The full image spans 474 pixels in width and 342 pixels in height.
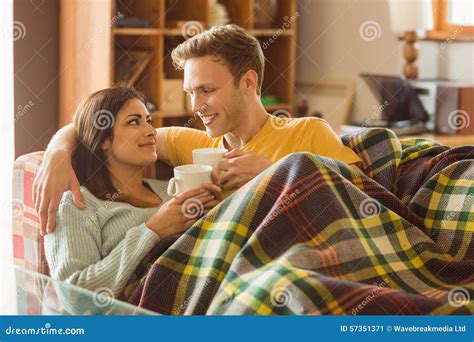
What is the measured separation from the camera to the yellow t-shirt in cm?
179

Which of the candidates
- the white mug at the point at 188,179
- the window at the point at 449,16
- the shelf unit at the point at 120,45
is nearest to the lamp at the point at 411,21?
the window at the point at 449,16

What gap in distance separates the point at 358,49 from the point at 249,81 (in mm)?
2076

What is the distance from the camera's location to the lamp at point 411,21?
3412mm

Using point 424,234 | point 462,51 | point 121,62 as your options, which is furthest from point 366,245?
point 462,51

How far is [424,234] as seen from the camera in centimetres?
151

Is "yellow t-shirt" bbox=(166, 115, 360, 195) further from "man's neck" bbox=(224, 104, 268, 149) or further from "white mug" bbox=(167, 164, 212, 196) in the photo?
"white mug" bbox=(167, 164, 212, 196)

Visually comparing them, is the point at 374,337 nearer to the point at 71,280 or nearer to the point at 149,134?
the point at 71,280

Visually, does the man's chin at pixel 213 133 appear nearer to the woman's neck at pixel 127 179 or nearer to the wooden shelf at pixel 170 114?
the woman's neck at pixel 127 179

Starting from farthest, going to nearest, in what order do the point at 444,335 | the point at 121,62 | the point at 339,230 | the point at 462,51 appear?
the point at 462,51 < the point at 121,62 < the point at 339,230 < the point at 444,335

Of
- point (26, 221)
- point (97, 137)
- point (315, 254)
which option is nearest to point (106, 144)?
point (97, 137)

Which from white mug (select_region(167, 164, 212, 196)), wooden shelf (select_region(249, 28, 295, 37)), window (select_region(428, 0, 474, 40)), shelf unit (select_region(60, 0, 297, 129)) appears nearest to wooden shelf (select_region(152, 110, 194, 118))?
shelf unit (select_region(60, 0, 297, 129))

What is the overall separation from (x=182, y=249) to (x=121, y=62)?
1.93 m

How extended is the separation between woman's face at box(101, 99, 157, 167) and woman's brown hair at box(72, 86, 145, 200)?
12 mm

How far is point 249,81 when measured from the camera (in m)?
1.81
